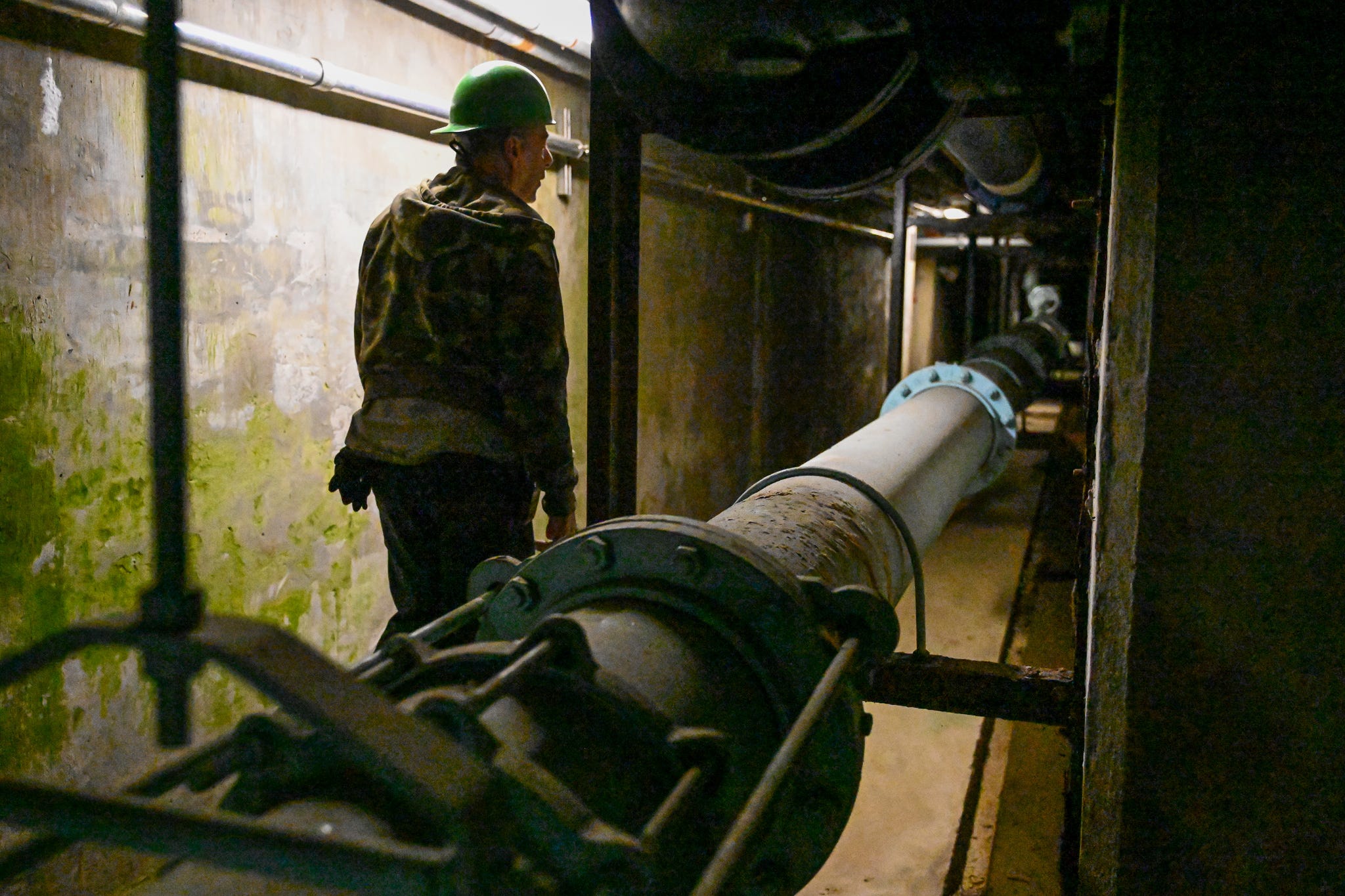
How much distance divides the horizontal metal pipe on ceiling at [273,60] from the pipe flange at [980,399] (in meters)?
1.95

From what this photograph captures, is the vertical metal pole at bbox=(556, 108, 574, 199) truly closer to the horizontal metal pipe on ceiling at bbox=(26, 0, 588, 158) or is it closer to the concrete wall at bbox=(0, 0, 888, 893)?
the concrete wall at bbox=(0, 0, 888, 893)

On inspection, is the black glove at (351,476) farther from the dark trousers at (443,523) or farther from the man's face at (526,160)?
the man's face at (526,160)

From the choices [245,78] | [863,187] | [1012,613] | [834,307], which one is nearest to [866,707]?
[1012,613]

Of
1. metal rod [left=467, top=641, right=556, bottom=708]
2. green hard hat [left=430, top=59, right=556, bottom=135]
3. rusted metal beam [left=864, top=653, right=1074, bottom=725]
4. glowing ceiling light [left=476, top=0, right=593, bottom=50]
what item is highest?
glowing ceiling light [left=476, top=0, right=593, bottom=50]

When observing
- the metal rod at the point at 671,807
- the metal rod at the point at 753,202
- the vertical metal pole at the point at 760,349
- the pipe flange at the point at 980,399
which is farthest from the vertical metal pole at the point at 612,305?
the vertical metal pole at the point at 760,349

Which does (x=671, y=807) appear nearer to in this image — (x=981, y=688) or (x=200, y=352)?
(x=981, y=688)

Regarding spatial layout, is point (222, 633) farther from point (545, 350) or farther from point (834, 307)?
point (834, 307)

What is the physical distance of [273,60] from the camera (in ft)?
8.26

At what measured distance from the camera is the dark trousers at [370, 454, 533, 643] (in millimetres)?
2229

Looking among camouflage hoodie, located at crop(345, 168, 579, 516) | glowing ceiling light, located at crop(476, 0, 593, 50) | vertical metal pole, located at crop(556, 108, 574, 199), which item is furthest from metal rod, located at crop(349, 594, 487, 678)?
vertical metal pole, located at crop(556, 108, 574, 199)

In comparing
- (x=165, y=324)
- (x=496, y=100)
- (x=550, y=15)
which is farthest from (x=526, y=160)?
(x=165, y=324)

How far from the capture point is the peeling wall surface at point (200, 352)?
2129 millimetres

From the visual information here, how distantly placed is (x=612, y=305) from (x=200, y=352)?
124cm

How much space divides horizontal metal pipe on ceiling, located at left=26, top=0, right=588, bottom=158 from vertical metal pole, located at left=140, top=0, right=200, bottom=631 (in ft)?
5.17
